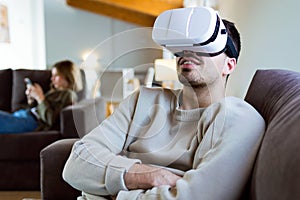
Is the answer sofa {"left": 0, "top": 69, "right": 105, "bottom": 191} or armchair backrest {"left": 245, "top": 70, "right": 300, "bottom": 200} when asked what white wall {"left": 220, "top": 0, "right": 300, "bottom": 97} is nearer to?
armchair backrest {"left": 245, "top": 70, "right": 300, "bottom": 200}

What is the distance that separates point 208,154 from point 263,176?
7.3 inches

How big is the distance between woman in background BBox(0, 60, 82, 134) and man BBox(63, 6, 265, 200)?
135cm

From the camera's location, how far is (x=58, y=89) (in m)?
2.72

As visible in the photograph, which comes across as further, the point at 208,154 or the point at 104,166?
the point at 104,166

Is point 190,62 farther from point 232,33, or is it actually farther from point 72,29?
point 72,29

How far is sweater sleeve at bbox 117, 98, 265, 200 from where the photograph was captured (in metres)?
0.85

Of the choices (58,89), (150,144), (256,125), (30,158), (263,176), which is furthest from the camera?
(58,89)

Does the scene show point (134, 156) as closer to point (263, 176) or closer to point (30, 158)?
point (263, 176)

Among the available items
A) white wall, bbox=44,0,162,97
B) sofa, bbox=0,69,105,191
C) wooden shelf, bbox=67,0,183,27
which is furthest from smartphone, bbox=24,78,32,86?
white wall, bbox=44,0,162,97

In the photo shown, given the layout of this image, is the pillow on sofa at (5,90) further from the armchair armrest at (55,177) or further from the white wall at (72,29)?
the white wall at (72,29)

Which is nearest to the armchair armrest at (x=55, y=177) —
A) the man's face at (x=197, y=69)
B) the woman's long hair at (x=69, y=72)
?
the man's face at (x=197, y=69)

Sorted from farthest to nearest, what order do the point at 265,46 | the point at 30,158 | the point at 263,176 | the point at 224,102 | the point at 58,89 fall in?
the point at 58,89
the point at 30,158
the point at 265,46
the point at 224,102
the point at 263,176

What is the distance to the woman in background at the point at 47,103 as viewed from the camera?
2.49 m

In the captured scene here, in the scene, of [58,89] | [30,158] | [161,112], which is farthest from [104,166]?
Result: [58,89]
